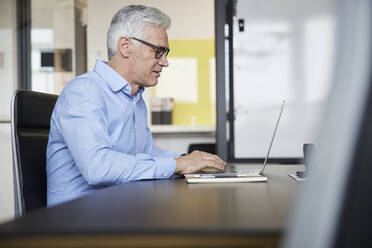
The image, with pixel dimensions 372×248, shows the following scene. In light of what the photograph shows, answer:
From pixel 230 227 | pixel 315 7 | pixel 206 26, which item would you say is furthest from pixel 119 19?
pixel 206 26

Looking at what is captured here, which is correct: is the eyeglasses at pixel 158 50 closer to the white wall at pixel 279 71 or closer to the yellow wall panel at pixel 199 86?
the white wall at pixel 279 71

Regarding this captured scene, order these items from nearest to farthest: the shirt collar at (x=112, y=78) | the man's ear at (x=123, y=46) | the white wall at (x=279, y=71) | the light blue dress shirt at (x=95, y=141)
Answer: the light blue dress shirt at (x=95, y=141) < the shirt collar at (x=112, y=78) < the man's ear at (x=123, y=46) < the white wall at (x=279, y=71)

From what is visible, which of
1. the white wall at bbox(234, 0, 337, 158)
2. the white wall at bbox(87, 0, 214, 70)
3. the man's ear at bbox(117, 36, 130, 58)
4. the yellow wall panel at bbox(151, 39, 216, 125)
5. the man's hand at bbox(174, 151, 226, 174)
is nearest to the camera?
the man's hand at bbox(174, 151, 226, 174)

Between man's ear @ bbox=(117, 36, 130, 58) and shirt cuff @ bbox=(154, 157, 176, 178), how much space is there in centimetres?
60

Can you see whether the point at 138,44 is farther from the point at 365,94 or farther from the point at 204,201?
the point at 365,94

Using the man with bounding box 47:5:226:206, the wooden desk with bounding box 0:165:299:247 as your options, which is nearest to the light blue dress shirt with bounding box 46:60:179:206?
the man with bounding box 47:5:226:206

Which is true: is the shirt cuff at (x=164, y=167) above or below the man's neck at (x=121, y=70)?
below

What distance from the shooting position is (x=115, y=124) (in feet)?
5.29

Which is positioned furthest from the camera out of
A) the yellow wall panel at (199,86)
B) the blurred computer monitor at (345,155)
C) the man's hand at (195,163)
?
the yellow wall panel at (199,86)

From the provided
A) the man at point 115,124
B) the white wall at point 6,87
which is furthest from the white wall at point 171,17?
the man at point 115,124

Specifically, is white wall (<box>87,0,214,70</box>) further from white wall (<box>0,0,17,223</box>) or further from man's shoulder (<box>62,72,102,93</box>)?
man's shoulder (<box>62,72,102,93</box>)

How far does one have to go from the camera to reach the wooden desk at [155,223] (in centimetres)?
53

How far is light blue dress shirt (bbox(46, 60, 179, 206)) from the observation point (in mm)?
1248

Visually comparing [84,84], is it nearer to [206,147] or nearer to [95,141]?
[95,141]
